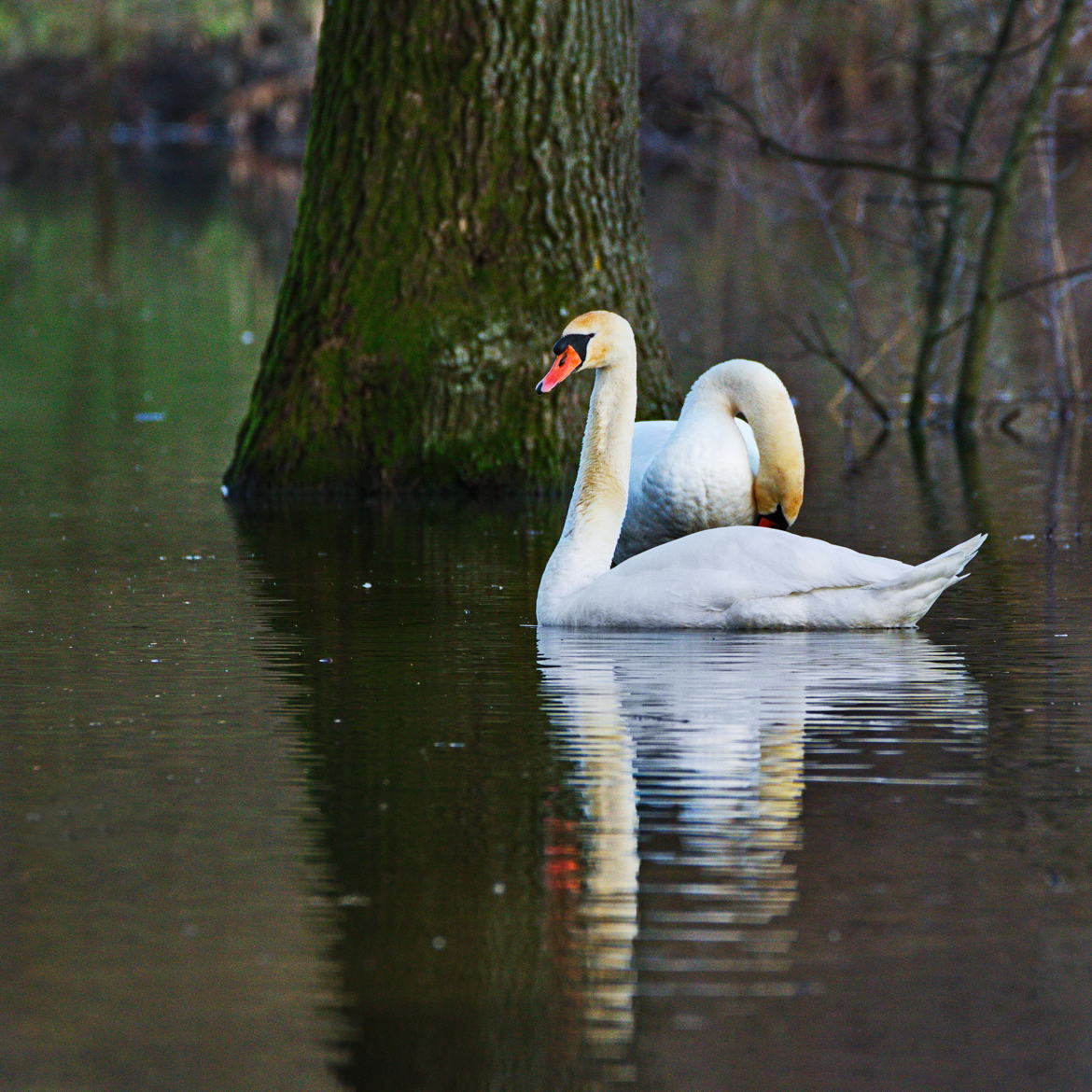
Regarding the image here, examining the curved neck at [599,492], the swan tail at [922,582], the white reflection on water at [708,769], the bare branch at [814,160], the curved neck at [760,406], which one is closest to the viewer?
the white reflection on water at [708,769]

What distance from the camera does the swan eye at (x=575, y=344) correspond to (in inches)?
304

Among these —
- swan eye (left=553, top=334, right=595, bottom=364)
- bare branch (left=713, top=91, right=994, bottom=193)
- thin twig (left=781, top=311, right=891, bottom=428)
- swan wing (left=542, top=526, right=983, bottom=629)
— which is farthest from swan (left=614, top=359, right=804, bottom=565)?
thin twig (left=781, top=311, right=891, bottom=428)

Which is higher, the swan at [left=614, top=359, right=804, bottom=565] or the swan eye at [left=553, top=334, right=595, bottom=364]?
the swan eye at [left=553, top=334, right=595, bottom=364]

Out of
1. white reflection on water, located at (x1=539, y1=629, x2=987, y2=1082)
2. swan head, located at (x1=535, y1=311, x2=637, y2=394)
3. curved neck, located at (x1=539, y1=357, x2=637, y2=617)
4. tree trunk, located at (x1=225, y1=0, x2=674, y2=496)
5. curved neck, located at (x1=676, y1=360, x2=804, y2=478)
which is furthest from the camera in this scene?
tree trunk, located at (x1=225, y1=0, x2=674, y2=496)

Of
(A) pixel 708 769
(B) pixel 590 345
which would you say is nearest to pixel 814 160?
(B) pixel 590 345

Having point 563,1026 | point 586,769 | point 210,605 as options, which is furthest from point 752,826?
point 210,605

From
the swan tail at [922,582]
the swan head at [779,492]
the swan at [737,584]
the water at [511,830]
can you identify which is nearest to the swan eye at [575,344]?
the swan at [737,584]

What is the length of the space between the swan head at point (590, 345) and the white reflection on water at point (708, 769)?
3.10 ft

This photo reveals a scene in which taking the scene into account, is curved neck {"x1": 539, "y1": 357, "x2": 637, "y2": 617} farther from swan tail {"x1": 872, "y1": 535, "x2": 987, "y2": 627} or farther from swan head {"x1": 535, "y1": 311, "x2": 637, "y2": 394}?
swan tail {"x1": 872, "y1": 535, "x2": 987, "y2": 627}

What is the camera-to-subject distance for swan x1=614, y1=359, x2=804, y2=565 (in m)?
8.29

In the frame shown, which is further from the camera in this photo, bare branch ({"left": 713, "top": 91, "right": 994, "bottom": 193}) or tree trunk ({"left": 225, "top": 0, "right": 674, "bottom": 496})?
bare branch ({"left": 713, "top": 91, "right": 994, "bottom": 193})

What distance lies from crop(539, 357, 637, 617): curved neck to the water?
232mm

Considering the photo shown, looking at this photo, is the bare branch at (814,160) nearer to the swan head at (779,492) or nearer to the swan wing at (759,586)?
the swan head at (779,492)

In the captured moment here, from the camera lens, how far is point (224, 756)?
5.66 metres
